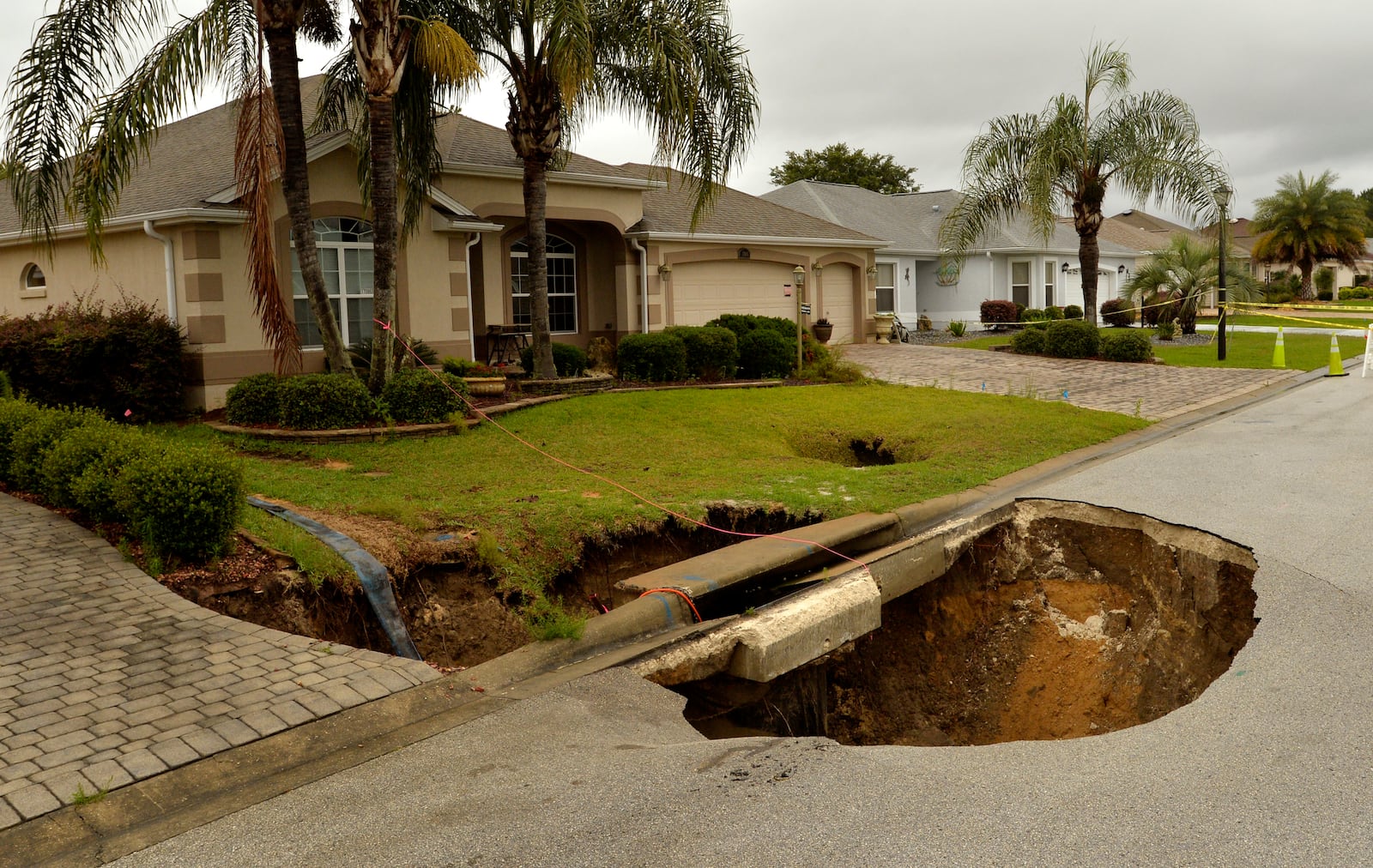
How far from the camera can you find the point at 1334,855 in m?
3.64

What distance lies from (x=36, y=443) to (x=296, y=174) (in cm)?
549

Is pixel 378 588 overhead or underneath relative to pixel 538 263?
underneath

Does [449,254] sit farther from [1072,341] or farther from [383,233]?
[1072,341]

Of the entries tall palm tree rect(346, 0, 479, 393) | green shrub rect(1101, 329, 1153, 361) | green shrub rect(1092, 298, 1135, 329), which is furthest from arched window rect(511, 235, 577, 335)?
green shrub rect(1092, 298, 1135, 329)

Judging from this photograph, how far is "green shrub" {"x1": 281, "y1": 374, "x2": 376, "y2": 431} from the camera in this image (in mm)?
12500

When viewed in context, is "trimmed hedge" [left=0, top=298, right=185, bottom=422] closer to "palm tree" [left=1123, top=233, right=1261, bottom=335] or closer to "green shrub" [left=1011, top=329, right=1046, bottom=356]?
"green shrub" [left=1011, top=329, right=1046, bottom=356]

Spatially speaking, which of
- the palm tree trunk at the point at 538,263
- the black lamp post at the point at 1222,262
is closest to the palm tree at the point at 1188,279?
the black lamp post at the point at 1222,262

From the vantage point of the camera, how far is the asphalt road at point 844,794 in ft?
12.3

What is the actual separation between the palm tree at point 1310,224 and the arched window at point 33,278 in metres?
55.3

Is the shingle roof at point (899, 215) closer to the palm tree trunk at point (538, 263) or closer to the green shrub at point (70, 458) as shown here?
the palm tree trunk at point (538, 263)

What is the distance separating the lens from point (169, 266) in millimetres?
14352

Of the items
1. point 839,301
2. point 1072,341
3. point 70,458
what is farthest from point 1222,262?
point 70,458

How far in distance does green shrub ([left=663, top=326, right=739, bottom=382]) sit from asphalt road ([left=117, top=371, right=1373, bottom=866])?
13060mm

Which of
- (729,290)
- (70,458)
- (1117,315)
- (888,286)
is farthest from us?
(1117,315)
